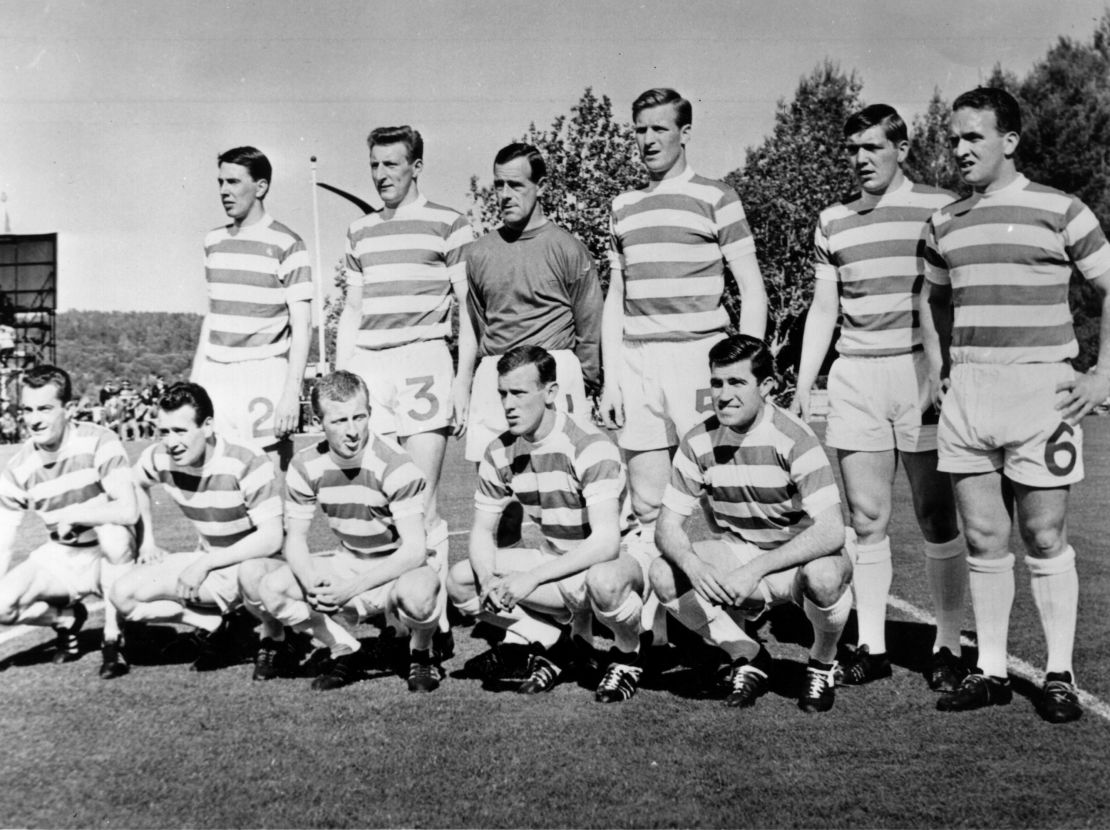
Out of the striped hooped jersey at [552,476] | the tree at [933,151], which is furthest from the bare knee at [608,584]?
Result: the tree at [933,151]

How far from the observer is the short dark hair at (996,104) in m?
3.48

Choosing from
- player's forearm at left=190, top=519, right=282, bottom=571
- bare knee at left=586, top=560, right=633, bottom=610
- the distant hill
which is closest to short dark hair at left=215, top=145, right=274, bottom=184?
player's forearm at left=190, top=519, right=282, bottom=571

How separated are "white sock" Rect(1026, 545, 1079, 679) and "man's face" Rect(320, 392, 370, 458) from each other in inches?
100

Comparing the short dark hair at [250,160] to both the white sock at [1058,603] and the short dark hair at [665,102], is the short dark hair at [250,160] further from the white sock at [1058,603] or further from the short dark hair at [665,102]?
the white sock at [1058,603]

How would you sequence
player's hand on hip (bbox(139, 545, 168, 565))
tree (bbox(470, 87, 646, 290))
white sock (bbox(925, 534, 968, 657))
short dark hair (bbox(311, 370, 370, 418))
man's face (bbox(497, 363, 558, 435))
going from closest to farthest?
man's face (bbox(497, 363, 558, 435)), short dark hair (bbox(311, 370, 370, 418)), white sock (bbox(925, 534, 968, 657)), player's hand on hip (bbox(139, 545, 168, 565)), tree (bbox(470, 87, 646, 290))

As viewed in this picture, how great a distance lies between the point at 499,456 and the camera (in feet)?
13.2

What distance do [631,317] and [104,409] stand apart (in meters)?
30.1

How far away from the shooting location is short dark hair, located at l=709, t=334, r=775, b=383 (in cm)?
360

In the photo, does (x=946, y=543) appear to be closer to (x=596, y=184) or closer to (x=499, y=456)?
(x=499, y=456)

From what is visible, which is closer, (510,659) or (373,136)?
(510,659)

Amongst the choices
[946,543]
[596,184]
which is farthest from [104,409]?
[946,543]

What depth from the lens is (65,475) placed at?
4461 millimetres

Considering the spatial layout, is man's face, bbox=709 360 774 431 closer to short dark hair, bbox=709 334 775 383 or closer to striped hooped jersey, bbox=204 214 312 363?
short dark hair, bbox=709 334 775 383

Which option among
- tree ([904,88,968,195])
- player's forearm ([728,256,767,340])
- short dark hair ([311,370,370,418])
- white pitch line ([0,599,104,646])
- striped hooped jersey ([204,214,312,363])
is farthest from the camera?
tree ([904,88,968,195])
